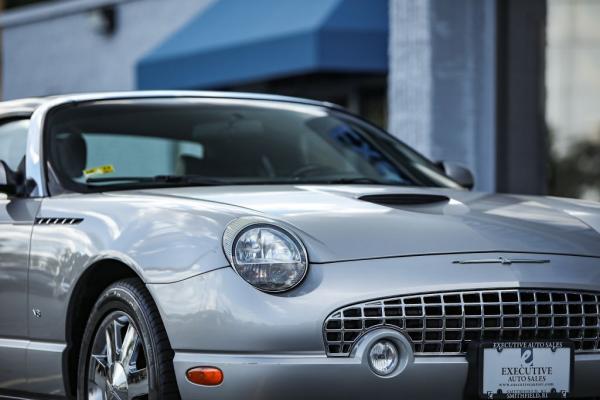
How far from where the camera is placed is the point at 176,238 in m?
4.38

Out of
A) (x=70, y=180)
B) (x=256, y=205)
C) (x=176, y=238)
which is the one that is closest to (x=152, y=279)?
(x=176, y=238)

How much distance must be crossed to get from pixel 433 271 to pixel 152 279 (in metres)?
0.86

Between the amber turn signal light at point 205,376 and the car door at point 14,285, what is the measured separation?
44.8 inches

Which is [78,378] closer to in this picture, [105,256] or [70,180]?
[105,256]

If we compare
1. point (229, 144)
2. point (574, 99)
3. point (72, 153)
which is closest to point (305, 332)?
point (72, 153)

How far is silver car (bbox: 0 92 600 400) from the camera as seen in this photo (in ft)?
13.4

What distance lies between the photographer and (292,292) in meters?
4.13

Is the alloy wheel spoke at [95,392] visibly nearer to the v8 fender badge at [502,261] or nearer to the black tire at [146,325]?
the black tire at [146,325]

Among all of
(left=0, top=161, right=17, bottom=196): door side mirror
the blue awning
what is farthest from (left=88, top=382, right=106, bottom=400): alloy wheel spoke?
the blue awning

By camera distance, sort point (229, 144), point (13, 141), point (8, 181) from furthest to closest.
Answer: point (229, 144) → point (13, 141) → point (8, 181)

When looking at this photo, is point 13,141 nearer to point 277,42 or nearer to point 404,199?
point 404,199

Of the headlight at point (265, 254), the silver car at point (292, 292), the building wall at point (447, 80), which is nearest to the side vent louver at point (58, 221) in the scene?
the silver car at point (292, 292)

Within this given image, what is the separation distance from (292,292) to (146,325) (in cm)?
50

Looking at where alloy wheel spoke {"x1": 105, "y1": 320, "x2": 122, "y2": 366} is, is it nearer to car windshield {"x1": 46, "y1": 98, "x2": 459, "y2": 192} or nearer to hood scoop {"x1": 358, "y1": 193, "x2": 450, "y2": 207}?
hood scoop {"x1": 358, "y1": 193, "x2": 450, "y2": 207}
